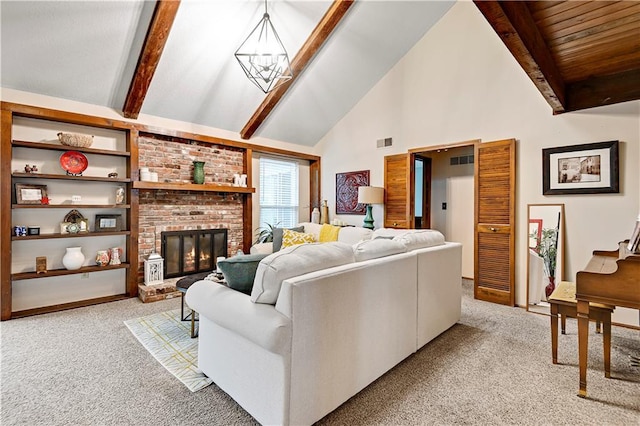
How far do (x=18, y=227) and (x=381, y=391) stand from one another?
4.23m

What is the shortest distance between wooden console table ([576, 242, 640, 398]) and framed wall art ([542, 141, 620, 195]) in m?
1.80

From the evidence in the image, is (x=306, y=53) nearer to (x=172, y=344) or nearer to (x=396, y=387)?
(x=172, y=344)

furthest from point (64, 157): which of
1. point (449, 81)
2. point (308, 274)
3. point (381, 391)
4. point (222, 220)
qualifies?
point (449, 81)

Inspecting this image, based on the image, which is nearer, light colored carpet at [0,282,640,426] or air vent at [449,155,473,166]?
light colored carpet at [0,282,640,426]

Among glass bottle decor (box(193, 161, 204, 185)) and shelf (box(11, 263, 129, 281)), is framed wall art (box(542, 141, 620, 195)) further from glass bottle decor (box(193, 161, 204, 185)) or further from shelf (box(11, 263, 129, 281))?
shelf (box(11, 263, 129, 281))

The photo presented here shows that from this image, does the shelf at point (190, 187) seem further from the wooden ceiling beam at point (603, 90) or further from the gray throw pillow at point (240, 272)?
the wooden ceiling beam at point (603, 90)

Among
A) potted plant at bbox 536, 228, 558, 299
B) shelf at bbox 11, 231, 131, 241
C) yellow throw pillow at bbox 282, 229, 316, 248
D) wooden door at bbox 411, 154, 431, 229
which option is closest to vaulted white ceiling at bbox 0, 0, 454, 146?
shelf at bbox 11, 231, 131, 241

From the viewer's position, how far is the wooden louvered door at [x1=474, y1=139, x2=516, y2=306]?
4000 millimetres

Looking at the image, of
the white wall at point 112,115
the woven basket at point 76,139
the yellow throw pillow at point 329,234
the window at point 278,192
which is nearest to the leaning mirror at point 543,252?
the yellow throw pillow at point 329,234

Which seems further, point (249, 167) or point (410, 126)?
point (249, 167)

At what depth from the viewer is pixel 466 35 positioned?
14.5 feet

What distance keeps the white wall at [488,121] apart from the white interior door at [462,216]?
123 centimetres

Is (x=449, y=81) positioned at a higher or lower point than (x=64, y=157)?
higher

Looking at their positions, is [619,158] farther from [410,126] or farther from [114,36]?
[114,36]
